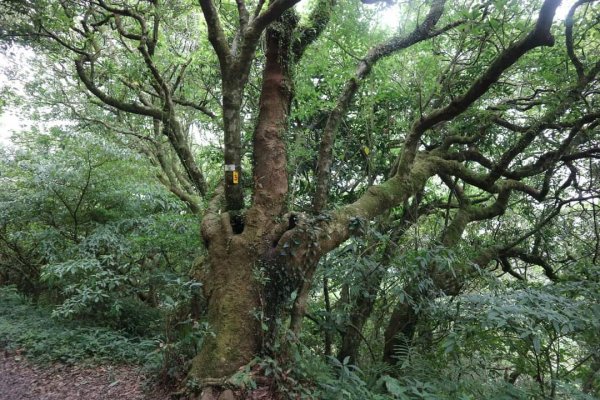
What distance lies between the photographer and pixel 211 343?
135 inches

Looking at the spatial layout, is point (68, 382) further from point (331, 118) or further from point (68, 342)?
point (331, 118)

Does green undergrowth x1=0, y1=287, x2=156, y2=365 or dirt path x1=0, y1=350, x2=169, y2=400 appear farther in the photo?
green undergrowth x1=0, y1=287, x2=156, y2=365

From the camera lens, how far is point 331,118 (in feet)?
14.5

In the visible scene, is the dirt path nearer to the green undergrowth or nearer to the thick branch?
the green undergrowth

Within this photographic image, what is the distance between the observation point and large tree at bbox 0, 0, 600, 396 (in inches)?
146

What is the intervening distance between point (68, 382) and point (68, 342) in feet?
3.42

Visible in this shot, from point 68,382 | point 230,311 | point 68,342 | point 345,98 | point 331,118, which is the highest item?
point 345,98

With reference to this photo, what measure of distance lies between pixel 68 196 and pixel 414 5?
6337 millimetres

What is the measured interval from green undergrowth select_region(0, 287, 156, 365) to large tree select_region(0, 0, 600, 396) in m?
1.68

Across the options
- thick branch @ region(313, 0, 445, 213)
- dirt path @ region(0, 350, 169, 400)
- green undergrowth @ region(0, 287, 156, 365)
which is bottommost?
dirt path @ region(0, 350, 169, 400)

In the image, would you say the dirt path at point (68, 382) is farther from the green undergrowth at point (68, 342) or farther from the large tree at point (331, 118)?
the large tree at point (331, 118)

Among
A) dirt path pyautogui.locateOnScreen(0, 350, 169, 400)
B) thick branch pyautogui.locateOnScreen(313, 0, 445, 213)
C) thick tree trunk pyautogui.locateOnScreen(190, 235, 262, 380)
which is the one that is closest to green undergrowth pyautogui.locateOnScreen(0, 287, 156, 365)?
dirt path pyautogui.locateOnScreen(0, 350, 169, 400)

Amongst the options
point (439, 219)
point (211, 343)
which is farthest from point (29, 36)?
point (439, 219)

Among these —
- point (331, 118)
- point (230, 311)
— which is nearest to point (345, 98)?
point (331, 118)
